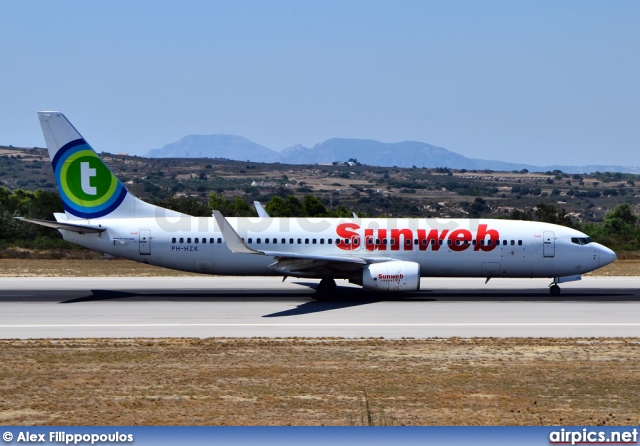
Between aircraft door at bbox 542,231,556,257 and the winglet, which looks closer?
the winglet

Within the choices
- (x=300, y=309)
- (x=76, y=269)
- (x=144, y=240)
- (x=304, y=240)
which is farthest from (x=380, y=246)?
(x=76, y=269)

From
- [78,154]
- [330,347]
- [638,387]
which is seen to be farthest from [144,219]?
[638,387]

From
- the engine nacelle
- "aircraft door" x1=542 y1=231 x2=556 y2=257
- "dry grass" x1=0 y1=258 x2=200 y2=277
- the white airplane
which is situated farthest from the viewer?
"dry grass" x1=0 y1=258 x2=200 y2=277

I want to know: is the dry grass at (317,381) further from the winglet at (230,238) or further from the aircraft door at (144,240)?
the aircraft door at (144,240)

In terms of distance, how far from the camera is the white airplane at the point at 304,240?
36094 millimetres

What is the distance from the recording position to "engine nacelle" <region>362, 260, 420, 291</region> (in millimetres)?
33875

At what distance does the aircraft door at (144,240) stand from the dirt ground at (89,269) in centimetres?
1029

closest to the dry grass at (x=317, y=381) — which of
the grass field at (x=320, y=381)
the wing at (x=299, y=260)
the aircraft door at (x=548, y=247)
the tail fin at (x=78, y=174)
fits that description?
the grass field at (x=320, y=381)

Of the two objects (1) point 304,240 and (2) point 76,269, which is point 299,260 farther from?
(2) point 76,269

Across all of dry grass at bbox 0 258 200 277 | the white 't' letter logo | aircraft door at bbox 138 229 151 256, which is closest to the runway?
aircraft door at bbox 138 229 151 256

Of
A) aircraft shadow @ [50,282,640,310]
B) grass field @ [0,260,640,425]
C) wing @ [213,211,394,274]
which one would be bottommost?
grass field @ [0,260,640,425]

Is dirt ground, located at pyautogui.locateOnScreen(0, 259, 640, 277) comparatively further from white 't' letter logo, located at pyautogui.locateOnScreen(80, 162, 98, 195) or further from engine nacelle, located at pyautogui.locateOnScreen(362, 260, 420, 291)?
engine nacelle, located at pyautogui.locateOnScreen(362, 260, 420, 291)

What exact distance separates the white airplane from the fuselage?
45 mm

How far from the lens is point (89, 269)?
1927 inches
